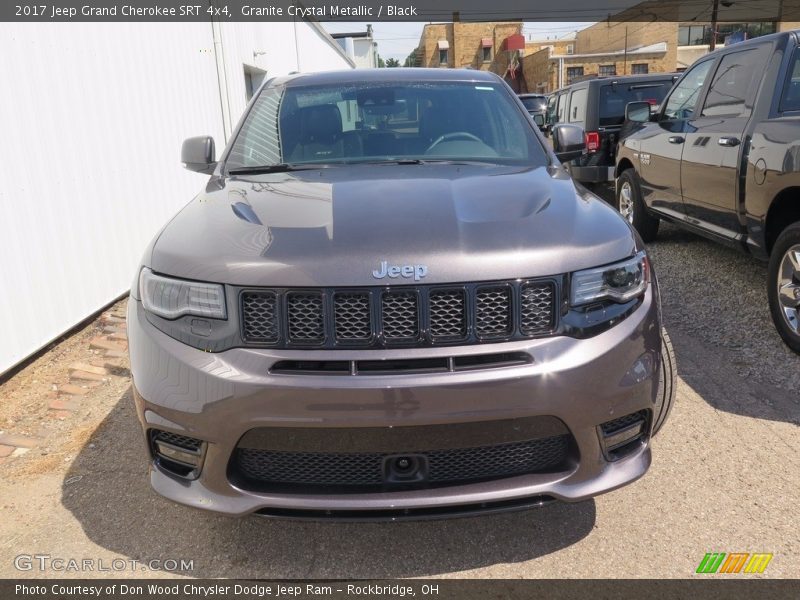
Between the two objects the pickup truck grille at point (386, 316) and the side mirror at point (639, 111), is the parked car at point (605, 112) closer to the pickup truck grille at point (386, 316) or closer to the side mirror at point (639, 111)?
the side mirror at point (639, 111)

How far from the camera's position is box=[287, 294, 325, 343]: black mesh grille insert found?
202 centimetres

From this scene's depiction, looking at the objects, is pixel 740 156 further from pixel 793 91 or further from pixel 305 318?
pixel 305 318

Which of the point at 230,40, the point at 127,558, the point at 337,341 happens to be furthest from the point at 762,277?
the point at 230,40

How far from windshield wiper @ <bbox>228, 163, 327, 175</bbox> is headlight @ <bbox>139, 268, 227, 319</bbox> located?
1.04 m

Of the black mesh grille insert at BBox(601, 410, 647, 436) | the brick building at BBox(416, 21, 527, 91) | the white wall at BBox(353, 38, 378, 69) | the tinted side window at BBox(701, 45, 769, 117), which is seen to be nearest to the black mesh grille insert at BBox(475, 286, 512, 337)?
the black mesh grille insert at BBox(601, 410, 647, 436)

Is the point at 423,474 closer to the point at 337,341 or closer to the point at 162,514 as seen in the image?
the point at 337,341

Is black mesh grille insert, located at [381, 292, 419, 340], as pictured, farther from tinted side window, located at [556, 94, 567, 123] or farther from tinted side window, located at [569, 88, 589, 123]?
tinted side window, located at [556, 94, 567, 123]

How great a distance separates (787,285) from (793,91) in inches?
50.7

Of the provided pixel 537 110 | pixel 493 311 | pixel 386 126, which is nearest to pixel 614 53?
pixel 537 110

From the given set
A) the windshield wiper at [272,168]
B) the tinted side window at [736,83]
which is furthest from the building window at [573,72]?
the windshield wiper at [272,168]

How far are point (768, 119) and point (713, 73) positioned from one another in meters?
1.29

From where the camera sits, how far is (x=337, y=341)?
2.00 meters

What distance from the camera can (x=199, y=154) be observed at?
3602 millimetres

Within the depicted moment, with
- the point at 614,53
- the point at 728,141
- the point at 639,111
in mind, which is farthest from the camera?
the point at 614,53
